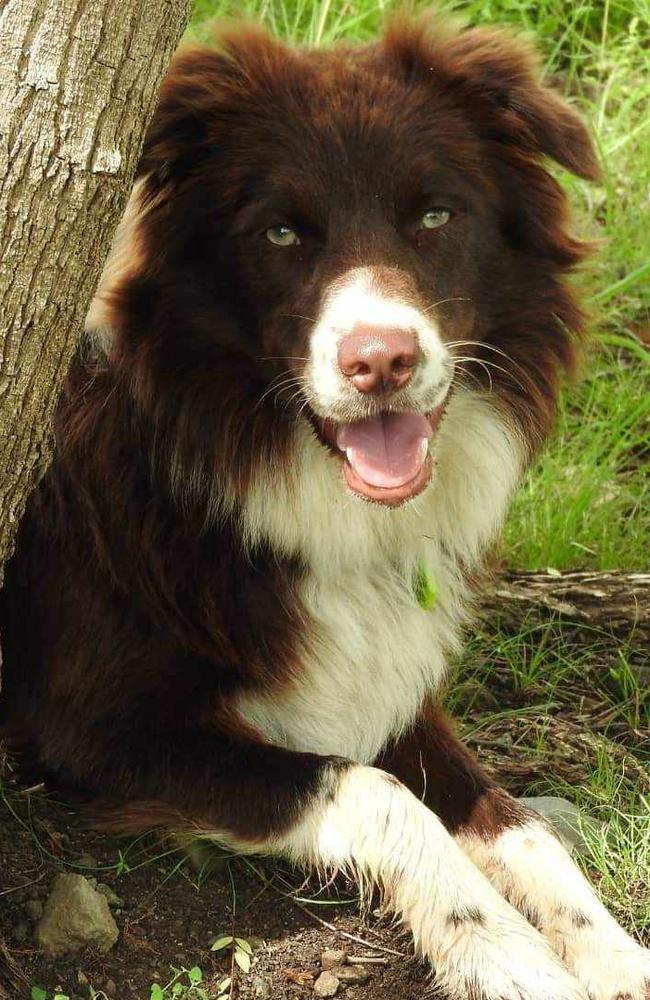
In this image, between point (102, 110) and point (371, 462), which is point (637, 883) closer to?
point (371, 462)

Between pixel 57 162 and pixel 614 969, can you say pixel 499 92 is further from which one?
pixel 614 969

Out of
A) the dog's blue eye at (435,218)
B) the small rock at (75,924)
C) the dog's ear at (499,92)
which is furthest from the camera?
the dog's ear at (499,92)

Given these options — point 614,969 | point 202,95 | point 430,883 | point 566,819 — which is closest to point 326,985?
point 430,883

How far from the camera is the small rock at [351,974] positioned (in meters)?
2.80

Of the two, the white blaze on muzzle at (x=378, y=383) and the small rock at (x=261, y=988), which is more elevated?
the white blaze on muzzle at (x=378, y=383)

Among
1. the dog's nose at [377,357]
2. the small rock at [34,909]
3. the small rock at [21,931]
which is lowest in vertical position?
the small rock at [21,931]

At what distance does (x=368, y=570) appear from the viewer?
10.6 feet

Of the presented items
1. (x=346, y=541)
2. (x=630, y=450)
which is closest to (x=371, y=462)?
(x=346, y=541)

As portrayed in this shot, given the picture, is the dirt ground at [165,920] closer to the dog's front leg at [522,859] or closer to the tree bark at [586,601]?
the dog's front leg at [522,859]

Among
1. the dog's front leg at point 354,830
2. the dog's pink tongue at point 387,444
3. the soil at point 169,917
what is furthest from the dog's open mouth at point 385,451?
the soil at point 169,917

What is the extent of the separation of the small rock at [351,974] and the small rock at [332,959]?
0.01m

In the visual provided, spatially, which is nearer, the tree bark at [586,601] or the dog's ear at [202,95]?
the dog's ear at [202,95]

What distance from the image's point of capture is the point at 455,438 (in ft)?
10.5

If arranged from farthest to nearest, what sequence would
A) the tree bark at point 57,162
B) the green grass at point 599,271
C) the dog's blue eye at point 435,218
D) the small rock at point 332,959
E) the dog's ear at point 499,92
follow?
the green grass at point 599,271 → the dog's ear at point 499,92 → the dog's blue eye at point 435,218 → the small rock at point 332,959 → the tree bark at point 57,162
